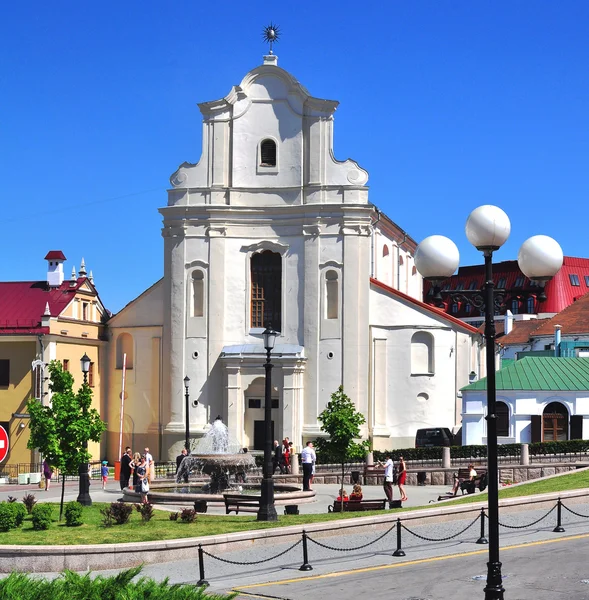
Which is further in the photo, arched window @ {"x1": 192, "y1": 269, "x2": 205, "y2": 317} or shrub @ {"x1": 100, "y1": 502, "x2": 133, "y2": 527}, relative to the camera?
arched window @ {"x1": 192, "y1": 269, "x2": 205, "y2": 317}

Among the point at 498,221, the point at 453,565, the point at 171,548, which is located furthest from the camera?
the point at 171,548

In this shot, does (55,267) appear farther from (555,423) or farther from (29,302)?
(555,423)

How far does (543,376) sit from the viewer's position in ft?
177

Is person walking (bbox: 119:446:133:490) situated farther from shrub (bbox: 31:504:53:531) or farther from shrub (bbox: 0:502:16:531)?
shrub (bbox: 0:502:16:531)

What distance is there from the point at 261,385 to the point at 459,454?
51.8 feet

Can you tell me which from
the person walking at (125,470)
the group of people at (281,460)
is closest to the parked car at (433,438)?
the group of people at (281,460)

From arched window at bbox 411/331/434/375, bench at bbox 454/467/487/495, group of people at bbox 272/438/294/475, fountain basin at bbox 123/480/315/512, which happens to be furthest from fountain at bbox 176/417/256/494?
arched window at bbox 411/331/434/375

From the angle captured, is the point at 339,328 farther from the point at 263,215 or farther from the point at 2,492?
the point at 2,492

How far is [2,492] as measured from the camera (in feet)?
153

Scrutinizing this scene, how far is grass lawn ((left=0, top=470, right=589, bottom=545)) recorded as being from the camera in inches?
1059

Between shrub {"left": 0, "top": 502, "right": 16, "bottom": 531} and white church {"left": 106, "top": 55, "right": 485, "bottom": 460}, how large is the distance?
30547 mm

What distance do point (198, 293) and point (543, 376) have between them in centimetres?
1850

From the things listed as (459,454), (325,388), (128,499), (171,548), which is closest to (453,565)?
(171,548)

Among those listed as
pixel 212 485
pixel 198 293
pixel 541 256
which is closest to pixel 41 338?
pixel 198 293
